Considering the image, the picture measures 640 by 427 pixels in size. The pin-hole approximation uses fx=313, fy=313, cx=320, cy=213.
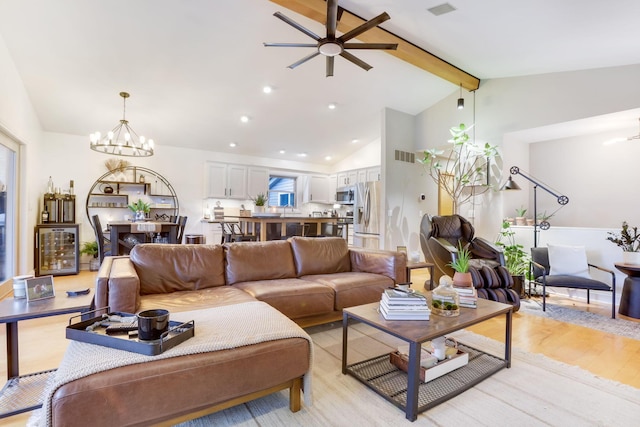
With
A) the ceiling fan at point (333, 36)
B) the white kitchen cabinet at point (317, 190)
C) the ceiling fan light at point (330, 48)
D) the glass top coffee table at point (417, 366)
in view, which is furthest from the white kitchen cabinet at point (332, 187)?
the glass top coffee table at point (417, 366)

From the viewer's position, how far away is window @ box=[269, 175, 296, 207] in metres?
8.45

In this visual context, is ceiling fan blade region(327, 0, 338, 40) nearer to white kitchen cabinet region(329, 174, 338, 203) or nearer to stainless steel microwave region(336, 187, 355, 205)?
stainless steel microwave region(336, 187, 355, 205)

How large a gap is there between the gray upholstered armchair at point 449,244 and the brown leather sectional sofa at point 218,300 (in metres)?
1.06

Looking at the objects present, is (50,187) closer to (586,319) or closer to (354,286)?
(354,286)

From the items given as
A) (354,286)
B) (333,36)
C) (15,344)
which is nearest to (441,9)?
(333,36)

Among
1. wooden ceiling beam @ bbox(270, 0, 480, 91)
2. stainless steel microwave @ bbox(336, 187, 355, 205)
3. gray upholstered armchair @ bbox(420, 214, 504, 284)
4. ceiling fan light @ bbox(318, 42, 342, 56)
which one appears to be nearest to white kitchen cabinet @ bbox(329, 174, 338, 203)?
stainless steel microwave @ bbox(336, 187, 355, 205)

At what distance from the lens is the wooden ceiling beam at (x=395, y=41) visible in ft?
10.5

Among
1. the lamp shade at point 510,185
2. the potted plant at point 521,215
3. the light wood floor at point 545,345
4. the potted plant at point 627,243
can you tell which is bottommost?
the light wood floor at point 545,345

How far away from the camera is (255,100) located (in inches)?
208

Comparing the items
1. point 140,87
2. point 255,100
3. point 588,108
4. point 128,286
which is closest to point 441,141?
point 588,108

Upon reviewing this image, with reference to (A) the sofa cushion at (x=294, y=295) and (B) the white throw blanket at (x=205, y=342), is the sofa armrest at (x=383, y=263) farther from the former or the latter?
(B) the white throw blanket at (x=205, y=342)

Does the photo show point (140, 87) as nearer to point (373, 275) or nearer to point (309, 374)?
point (373, 275)

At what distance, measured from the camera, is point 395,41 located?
3984mm

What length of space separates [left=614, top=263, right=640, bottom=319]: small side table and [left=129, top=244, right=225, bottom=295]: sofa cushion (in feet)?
13.6
